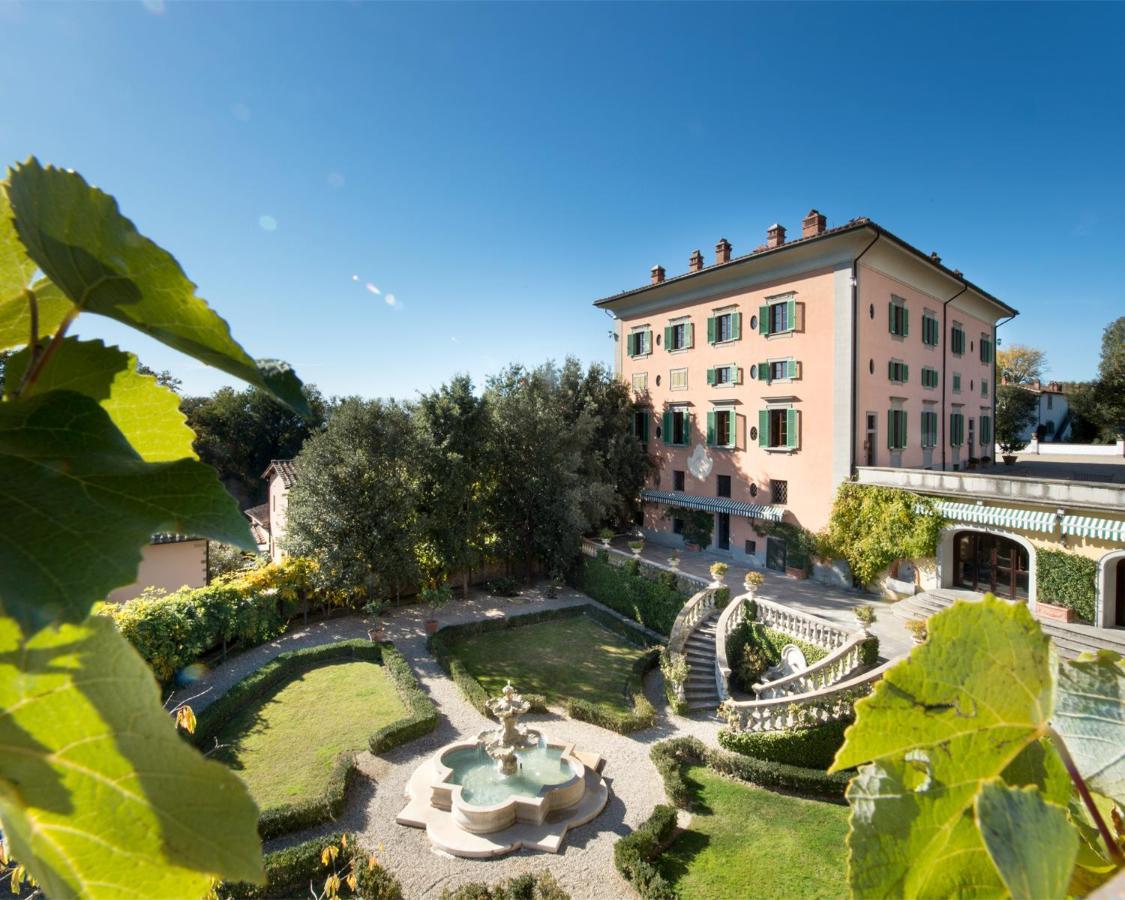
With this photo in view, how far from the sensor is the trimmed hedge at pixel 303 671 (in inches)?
366

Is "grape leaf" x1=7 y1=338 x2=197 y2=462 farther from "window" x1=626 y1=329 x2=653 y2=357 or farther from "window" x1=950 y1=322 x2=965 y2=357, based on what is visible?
"window" x1=950 y1=322 x2=965 y2=357

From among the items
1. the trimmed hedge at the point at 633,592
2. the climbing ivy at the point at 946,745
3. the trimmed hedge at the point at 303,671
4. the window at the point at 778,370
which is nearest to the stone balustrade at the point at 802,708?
the trimmed hedge at the point at 633,592

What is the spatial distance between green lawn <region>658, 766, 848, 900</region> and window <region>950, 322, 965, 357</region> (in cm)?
2152

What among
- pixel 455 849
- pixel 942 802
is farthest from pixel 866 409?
pixel 942 802

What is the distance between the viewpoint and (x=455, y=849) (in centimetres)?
912

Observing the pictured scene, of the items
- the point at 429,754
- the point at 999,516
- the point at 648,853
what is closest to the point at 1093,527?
the point at 999,516

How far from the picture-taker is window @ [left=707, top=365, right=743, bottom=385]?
894 inches

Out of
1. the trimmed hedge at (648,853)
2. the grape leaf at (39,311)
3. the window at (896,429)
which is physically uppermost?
the window at (896,429)

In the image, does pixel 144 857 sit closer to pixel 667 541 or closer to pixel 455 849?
→ pixel 455 849

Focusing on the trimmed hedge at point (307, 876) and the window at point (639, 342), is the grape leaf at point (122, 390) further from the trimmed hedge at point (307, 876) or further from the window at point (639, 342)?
the window at point (639, 342)

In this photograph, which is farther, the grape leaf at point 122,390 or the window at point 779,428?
the window at point 779,428

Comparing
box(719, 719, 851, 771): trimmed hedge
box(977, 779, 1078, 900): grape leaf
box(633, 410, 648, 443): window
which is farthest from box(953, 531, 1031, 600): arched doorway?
box(977, 779, 1078, 900): grape leaf

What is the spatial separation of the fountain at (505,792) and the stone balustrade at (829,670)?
15.3ft

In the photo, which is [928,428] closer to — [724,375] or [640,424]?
[724,375]
